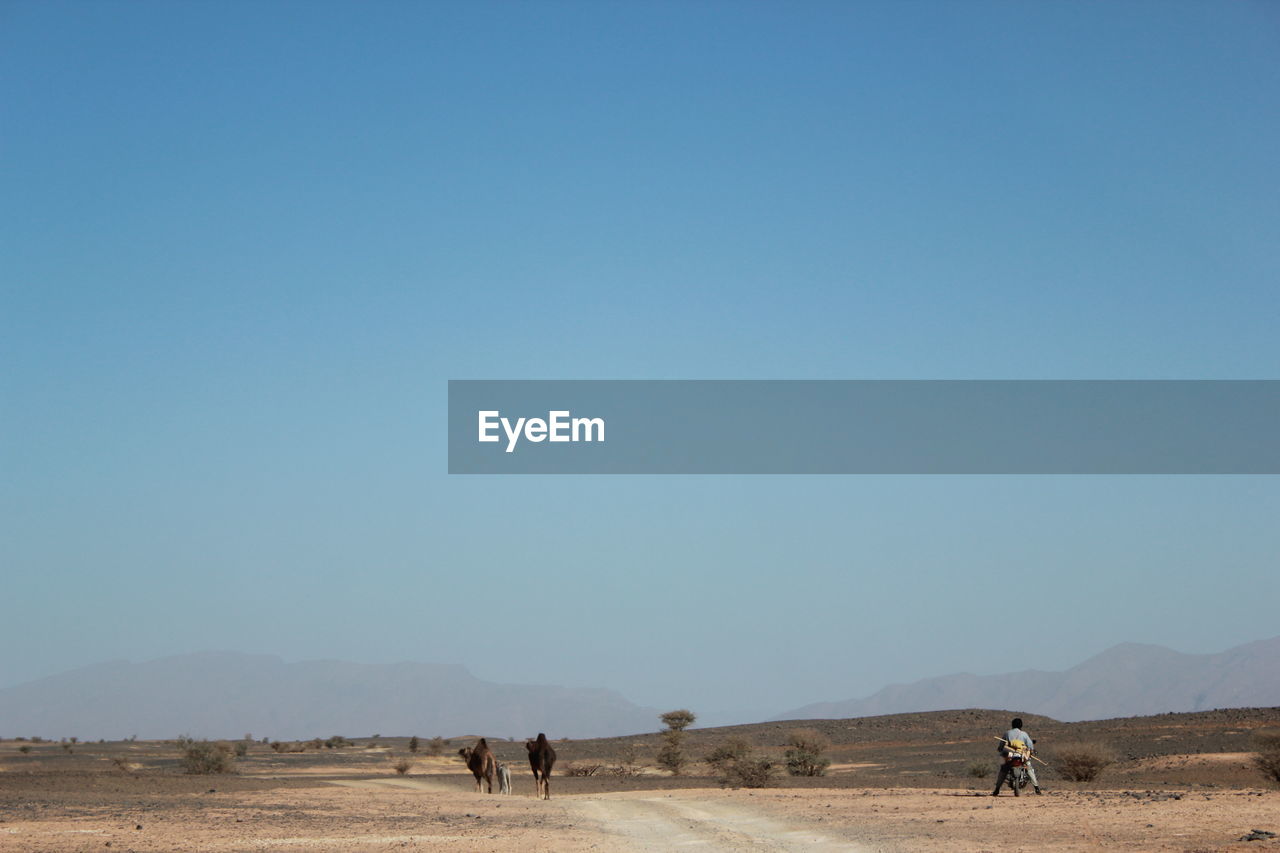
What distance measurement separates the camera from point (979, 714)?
90.2 metres

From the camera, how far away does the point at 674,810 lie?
978 inches

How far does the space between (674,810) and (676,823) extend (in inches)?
145

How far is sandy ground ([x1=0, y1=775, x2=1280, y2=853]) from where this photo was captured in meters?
17.2

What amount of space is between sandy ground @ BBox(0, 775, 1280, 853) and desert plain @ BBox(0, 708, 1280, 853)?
0.05 metres

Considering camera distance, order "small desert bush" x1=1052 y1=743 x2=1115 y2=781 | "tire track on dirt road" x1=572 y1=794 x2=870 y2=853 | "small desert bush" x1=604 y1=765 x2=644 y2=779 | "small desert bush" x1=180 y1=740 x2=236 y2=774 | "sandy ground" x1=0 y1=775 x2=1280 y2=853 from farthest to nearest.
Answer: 1. "small desert bush" x1=180 y1=740 x2=236 y2=774
2. "small desert bush" x1=604 y1=765 x2=644 y2=779
3. "small desert bush" x1=1052 y1=743 x2=1115 y2=781
4. "sandy ground" x1=0 y1=775 x2=1280 y2=853
5. "tire track on dirt road" x1=572 y1=794 x2=870 y2=853

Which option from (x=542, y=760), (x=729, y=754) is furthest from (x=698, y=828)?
(x=729, y=754)

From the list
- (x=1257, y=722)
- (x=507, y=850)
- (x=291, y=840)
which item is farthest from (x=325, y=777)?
(x=1257, y=722)

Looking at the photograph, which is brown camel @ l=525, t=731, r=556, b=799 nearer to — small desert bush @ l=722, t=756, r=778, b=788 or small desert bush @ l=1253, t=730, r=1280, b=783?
small desert bush @ l=722, t=756, r=778, b=788

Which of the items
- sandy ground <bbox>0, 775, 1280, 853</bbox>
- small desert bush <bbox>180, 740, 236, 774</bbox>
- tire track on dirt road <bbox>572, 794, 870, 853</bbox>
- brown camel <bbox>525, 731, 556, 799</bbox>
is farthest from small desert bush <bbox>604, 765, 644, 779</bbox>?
tire track on dirt road <bbox>572, 794, 870, 853</bbox>

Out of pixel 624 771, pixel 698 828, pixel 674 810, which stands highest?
pixel 698 828

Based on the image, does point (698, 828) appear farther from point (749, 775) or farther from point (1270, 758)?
point (1270, 758)

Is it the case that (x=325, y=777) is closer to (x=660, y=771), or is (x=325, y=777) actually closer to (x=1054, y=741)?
(x=660, y=771)

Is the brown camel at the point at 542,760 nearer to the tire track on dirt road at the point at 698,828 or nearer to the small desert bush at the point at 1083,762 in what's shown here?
the tire track on dirt road at the point at 698,828

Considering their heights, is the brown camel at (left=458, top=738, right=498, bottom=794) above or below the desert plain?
above
